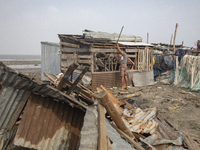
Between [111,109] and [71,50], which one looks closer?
[111,109]

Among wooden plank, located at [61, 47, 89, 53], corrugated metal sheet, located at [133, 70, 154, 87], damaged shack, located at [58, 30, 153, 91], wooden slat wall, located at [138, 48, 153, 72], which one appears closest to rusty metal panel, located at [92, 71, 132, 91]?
damaged shack, located at [58, 30, 153, 91]

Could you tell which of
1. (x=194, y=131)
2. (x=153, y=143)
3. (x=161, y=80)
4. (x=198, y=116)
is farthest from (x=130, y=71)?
(x=153, y=143)

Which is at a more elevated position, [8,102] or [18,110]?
[8,102]

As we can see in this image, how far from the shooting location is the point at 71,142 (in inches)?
107

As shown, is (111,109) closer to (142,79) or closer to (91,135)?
(91,135)

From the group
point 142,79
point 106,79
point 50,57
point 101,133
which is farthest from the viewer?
point 50,57

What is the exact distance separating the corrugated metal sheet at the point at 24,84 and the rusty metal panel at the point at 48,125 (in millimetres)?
280

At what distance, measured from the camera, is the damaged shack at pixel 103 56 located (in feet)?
31.4

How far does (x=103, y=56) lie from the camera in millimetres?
10094

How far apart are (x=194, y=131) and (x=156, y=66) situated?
32.4 feet

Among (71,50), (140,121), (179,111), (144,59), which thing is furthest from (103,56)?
(140,121)

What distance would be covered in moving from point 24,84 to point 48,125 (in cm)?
85

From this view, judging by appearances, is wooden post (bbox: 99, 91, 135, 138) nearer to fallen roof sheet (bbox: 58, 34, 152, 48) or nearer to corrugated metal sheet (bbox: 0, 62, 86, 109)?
corrugated metal sheet (bbox: 0, 62, 86, 109)

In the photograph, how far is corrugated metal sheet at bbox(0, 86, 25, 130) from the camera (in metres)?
2.60
